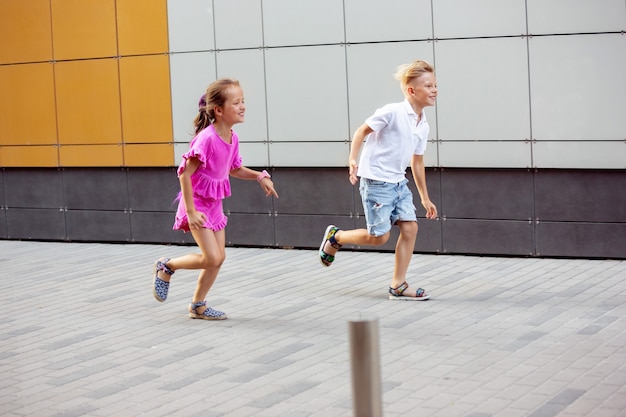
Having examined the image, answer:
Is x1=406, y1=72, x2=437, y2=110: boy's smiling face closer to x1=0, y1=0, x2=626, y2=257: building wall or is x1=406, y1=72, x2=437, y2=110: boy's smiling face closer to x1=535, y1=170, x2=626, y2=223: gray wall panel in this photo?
x1=0, y1=0, x2=626, y2=257: building wall

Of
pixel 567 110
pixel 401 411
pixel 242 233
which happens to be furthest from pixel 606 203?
pixel 401 411

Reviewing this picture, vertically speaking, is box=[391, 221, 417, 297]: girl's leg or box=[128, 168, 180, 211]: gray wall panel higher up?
box=[128, 168, 180, 211]: gray wall panel

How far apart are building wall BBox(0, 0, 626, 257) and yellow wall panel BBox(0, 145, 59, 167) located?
0.02 m

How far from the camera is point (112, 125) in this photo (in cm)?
1303

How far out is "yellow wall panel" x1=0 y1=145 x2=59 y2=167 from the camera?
1351 centimetres

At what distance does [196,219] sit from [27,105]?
6287mm

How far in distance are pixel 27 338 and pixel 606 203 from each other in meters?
5.37

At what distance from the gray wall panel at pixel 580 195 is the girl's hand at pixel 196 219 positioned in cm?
395

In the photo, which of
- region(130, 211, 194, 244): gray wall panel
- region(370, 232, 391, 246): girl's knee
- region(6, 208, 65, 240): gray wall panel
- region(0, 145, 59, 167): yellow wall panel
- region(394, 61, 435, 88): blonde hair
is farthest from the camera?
region(6, 208, 65, 240): gray wall panel

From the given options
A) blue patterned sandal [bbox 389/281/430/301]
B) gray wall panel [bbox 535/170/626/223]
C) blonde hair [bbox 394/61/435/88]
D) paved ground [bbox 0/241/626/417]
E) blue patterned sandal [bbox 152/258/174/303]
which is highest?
blonde hair [bbox 394/61/435/88]

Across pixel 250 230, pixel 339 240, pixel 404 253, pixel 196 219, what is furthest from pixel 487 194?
pixel 196 219

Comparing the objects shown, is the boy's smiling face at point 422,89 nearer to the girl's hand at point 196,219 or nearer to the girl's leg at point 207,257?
the girl's leg at point 207,257

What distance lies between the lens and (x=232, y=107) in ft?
26.8

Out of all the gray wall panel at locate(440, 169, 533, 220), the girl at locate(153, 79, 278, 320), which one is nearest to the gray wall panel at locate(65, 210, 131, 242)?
the gray wall panel at locate(440, 169, 533, 220)
